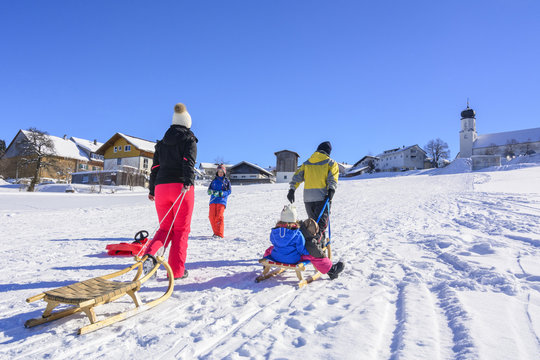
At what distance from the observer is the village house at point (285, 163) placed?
54100 mm

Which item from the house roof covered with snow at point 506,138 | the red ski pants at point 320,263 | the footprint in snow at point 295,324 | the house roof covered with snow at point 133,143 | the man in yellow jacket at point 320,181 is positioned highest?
the house roof covered with snow at point 506,138

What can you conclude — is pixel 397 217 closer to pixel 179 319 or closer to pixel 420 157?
pixel 179 319

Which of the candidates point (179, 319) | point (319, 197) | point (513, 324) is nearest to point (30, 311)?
point (179, 319)

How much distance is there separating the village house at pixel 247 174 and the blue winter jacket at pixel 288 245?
5026 cm

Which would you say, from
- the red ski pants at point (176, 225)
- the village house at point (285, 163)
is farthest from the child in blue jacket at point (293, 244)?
the village house at point (285, 163)

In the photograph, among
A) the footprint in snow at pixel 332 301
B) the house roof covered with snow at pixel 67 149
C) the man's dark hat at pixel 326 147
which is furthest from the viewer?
the house roof covered with snow at pixel 67 149

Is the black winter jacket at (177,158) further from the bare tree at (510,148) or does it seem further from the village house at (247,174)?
the bare tree at (510,148)

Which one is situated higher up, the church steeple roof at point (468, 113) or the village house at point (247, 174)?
the church steeple roof at point (468, 113)

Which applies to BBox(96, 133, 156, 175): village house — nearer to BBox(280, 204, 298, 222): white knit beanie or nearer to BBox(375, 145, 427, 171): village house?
BBox(280, 204, 298, 222): white knit beanie

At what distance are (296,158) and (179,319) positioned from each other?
5275cm

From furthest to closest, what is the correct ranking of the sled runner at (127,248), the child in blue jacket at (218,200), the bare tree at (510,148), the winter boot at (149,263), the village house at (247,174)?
the bare tree at (510,148) < the village house at (247,174) < the child in blue jacket at (218,200) < the sled runner at (127,248) < the winter boot at (149,263)

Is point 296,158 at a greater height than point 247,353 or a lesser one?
greater

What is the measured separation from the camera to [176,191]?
12.4 ft

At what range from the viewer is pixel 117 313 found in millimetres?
2797
